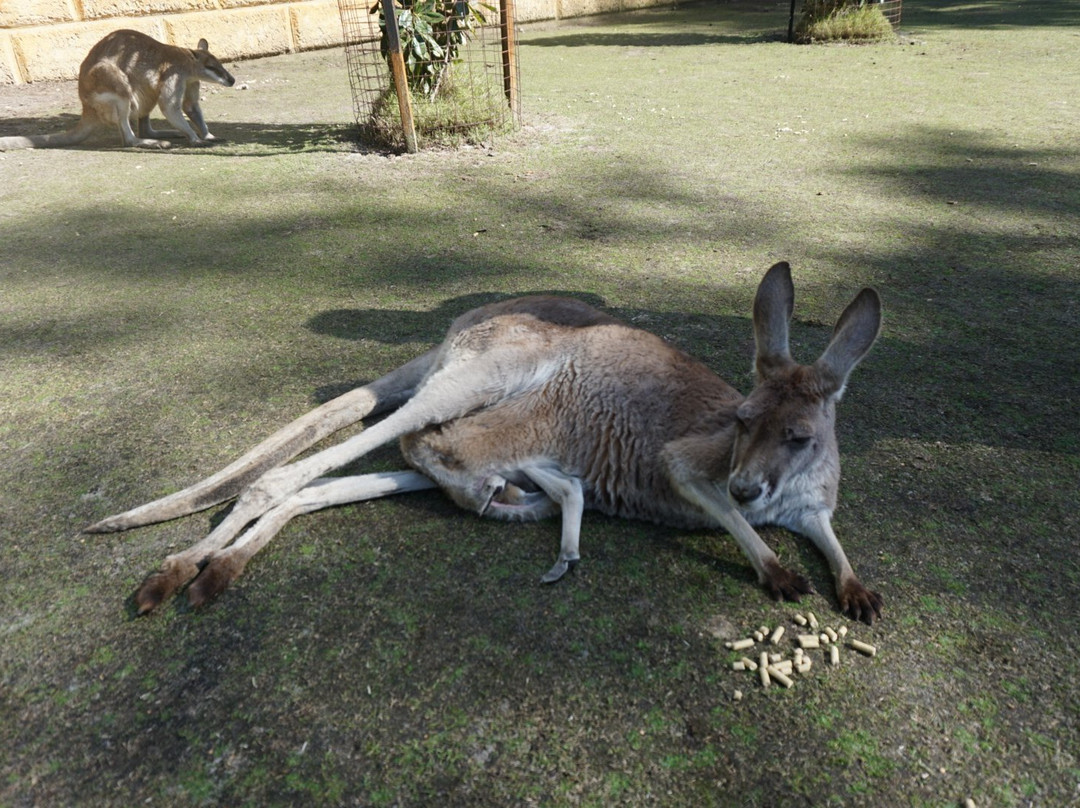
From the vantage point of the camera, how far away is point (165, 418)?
2.45 m

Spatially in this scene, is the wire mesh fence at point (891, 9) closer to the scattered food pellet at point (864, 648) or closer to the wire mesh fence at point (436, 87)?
the wire mesh fence at point (436, 87)

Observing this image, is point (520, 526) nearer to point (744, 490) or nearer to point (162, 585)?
point (744, 490)

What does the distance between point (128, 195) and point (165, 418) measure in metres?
2.77

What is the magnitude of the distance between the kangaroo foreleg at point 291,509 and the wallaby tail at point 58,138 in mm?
4810

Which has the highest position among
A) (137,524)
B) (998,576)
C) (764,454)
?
(764,454)

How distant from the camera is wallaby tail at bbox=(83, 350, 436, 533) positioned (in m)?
1.96

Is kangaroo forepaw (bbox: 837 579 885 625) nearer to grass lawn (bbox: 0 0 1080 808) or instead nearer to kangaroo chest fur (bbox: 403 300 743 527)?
grass lawn (bbox: 0 0 1080 808)

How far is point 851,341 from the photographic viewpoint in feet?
6.18

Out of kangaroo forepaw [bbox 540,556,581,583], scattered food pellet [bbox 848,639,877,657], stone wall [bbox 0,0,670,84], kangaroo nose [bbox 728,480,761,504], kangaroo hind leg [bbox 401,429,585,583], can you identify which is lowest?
scattered food pellet [bbox 848,639,877,657]

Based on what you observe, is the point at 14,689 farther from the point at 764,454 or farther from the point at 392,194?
the point at 392,194

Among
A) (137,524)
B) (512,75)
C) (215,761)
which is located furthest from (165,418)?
(512,75)

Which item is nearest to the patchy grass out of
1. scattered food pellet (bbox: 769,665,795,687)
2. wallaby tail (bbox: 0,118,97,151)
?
wallaby tail (bbox: 0,118,97,151)

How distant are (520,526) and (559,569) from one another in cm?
23

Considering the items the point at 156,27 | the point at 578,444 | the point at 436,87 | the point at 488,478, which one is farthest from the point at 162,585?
Result: the point at 156,27
